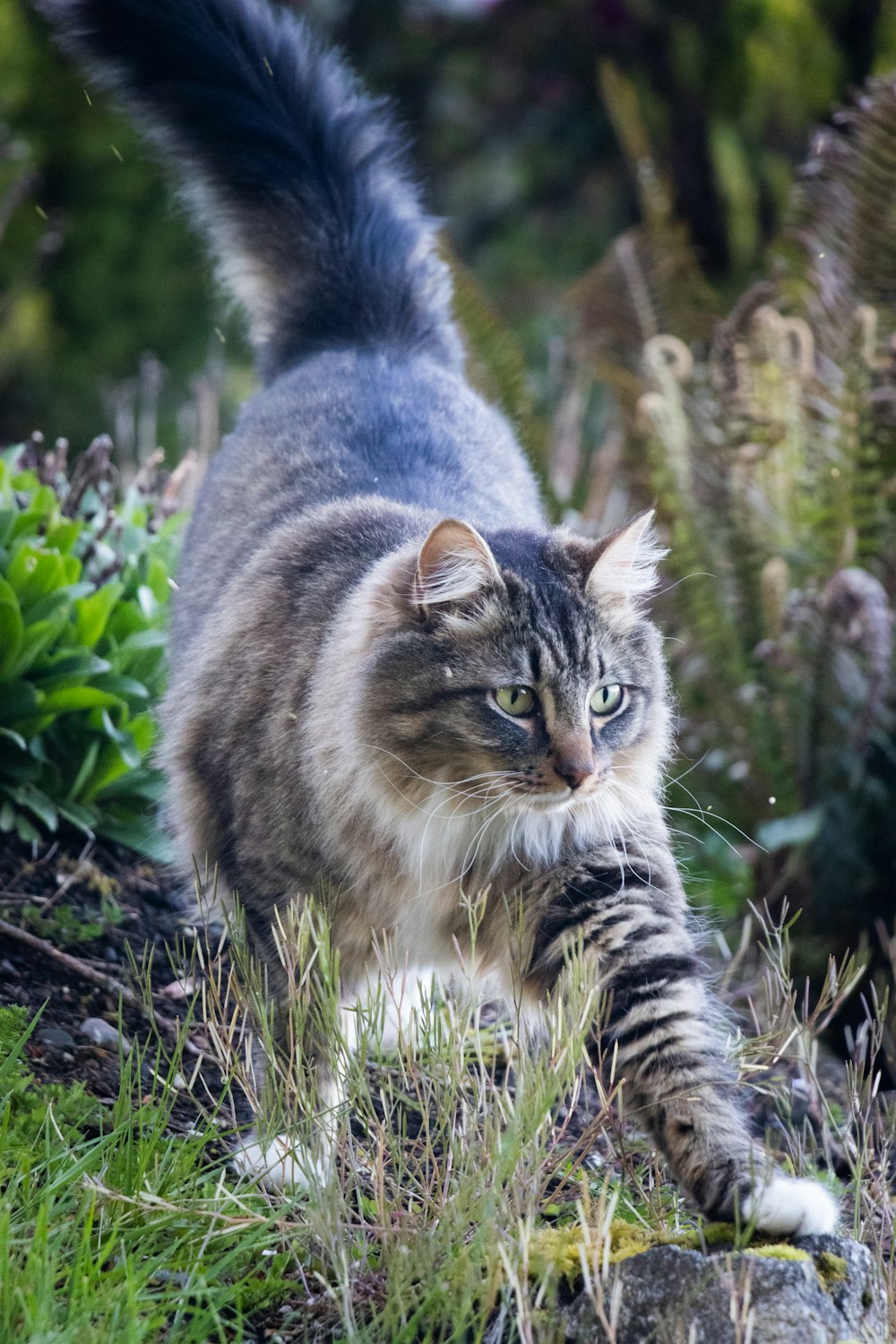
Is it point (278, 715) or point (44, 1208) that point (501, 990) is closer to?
point (278, 715)

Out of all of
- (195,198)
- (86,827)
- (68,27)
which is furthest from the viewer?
(195,198)

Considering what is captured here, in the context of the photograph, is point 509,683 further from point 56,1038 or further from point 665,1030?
point 56,1038

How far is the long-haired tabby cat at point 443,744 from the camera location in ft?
7.72

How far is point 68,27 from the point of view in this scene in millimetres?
3740

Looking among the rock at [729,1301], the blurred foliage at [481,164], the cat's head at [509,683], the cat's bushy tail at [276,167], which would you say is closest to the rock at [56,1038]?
the cat's head at [509,683]

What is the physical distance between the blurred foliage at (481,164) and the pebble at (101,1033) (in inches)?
144

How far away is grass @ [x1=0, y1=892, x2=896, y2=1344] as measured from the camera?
6.27 feet

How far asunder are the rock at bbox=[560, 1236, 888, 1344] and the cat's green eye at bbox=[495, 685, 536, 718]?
2.87 ft

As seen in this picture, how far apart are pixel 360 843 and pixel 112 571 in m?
1.67

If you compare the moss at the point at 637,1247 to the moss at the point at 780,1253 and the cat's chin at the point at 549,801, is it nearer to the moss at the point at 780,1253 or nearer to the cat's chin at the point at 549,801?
the moss at the point at 780,1253

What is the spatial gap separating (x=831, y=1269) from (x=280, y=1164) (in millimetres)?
847

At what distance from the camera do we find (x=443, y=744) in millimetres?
2461

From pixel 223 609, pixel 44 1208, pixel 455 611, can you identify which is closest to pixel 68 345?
pixel 223 609

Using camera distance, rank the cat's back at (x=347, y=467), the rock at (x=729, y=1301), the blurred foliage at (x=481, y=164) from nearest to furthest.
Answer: the rock at (x=729, y=1301) < the cat's back at (x=347, y=467) < the blurred foliage at (x=481, y=164)
